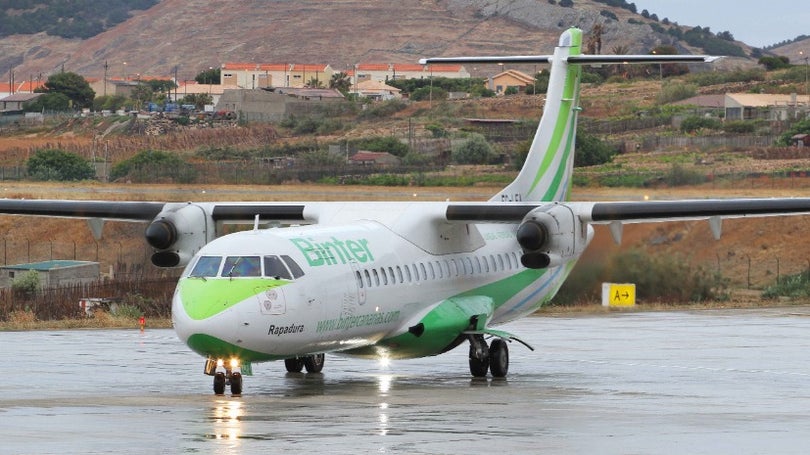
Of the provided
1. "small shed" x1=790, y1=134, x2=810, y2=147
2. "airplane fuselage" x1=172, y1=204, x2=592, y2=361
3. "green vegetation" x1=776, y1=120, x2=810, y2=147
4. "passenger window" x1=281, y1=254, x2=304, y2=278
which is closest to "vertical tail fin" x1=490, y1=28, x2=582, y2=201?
"airplane fuselage" x1=172, y1=204, x2=592, y2=361

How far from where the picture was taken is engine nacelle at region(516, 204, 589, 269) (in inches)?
1006

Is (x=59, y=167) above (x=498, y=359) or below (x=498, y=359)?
above

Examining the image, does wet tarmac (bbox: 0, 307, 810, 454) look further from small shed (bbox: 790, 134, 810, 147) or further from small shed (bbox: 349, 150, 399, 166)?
small shed (bbox: 790, 134, 810, 147)

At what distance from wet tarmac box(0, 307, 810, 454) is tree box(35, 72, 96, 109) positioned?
153m

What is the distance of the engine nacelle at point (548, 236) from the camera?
2555 centimetres

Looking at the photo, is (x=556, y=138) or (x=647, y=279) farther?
(x=647, y=279)

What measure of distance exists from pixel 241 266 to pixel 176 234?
4.94 metres

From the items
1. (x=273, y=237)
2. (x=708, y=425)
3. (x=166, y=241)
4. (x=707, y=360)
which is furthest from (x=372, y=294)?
(x=707, y=360)

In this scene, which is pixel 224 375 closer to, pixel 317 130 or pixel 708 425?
pixel 708 425

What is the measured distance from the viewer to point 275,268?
2220 cm

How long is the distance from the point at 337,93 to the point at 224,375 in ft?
535

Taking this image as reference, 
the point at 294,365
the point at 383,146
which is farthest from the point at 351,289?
the point at 383,146

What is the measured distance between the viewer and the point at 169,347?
106 ft

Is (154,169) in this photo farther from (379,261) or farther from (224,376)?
(224,376)
